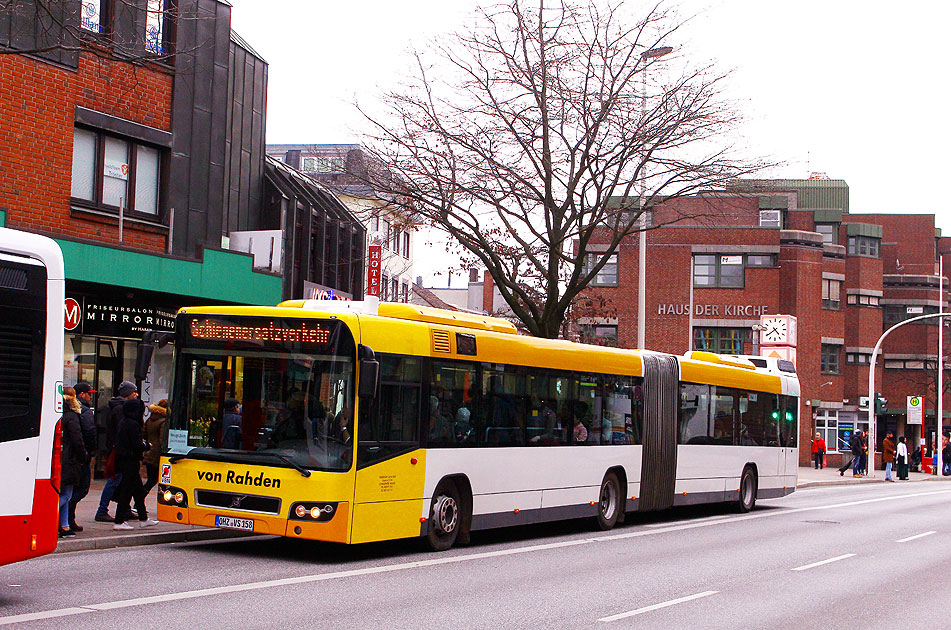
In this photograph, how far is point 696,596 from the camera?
11.1 m

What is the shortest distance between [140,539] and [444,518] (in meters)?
3.53

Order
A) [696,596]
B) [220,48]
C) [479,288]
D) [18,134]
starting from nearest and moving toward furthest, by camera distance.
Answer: [696,596], [18,134], [220,48], [479,288]

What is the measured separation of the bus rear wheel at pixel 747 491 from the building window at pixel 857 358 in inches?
1662

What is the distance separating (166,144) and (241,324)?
927cm

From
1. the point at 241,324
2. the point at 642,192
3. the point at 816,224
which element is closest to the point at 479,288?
the point at 816,224

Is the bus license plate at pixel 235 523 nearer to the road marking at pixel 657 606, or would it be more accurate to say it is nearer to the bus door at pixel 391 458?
the bus door at pixel 391 458

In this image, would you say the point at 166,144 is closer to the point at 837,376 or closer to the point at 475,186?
the point at 475,186

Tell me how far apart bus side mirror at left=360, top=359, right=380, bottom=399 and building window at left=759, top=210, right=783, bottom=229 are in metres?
52.0

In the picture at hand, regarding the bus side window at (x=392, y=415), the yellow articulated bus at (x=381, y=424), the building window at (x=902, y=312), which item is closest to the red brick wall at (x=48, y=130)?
the yellow articulated bus at (x=381, y=424)

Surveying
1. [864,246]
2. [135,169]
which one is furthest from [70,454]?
[864,246]

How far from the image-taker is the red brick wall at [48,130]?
17.7 metres

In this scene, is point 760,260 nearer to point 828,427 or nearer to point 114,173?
point 828,427

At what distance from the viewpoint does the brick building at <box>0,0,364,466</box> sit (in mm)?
17922

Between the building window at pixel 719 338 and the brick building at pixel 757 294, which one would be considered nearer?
the building window at pixel 719 338
